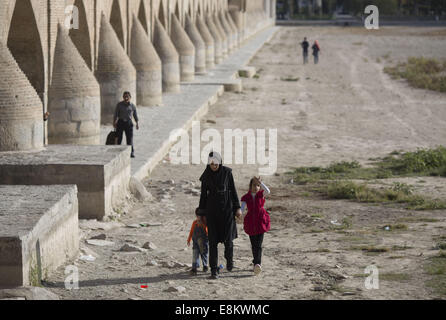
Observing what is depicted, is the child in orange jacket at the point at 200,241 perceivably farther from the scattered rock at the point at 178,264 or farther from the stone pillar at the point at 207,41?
the stone pillar at the point at 207,41

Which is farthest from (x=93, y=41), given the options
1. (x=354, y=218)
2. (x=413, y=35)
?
(x=413, y=35)

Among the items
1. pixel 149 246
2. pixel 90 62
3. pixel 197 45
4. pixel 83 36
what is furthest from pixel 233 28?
pixel 149 246

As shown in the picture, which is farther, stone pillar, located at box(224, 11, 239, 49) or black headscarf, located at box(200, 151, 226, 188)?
stone pillar, located at box(224, 11, 239, 49)

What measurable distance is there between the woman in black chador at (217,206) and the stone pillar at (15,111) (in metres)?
4.51

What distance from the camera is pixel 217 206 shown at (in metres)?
8.59

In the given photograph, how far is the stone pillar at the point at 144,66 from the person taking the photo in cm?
2214

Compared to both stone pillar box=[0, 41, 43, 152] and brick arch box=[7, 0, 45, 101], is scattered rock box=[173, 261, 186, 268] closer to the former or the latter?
stone pillar box=[0, 41, 43, 152]

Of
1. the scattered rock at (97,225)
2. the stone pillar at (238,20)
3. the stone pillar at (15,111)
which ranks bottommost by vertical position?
the scattered rock at (97,225)

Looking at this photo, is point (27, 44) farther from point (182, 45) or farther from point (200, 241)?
point (182, 45)

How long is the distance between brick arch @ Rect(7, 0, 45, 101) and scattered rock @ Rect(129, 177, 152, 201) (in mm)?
3563

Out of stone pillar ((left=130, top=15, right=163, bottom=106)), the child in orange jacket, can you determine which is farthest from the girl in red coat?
stone pillar ((left=130, top=15, right=163, bottom=106))

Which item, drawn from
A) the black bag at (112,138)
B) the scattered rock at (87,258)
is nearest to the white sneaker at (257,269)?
the scattered rock at (87,258)

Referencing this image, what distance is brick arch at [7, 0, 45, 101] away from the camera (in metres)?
14.9
